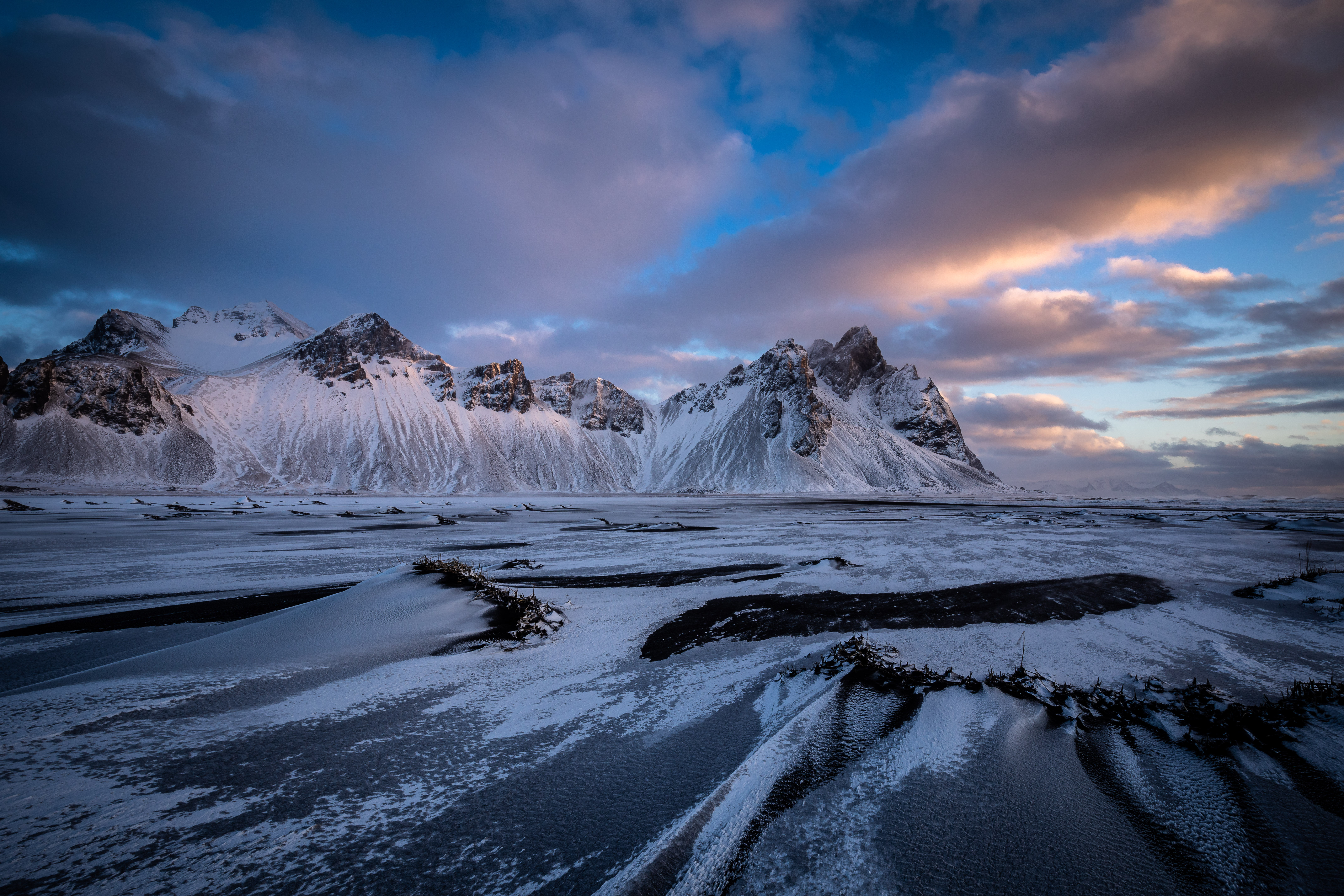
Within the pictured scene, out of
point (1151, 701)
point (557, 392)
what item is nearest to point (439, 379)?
point (557, 392)

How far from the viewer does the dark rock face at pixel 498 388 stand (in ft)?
436

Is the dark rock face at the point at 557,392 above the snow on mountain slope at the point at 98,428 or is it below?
above

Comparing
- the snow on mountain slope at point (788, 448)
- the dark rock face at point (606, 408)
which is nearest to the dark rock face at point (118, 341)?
the dark rock face at point (606, 408)

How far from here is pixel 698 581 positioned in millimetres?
10117

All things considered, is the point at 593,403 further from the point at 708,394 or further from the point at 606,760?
the point at 606,760

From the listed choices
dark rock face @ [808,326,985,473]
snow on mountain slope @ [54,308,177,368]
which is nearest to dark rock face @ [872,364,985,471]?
dark rock face @ [808,326,985,473]

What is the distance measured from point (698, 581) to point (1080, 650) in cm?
608

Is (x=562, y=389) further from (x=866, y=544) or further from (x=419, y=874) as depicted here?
(x=419, y=874)

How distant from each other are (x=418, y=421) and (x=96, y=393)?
170 ft

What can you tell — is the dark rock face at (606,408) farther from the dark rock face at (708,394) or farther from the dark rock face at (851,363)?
the dark rock face at (851,363)

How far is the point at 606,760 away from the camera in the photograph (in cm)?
323

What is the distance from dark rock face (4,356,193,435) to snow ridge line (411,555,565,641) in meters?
120

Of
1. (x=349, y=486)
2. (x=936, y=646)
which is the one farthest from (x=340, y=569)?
(x=349, y=486)

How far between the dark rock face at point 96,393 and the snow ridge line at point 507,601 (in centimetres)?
12039
